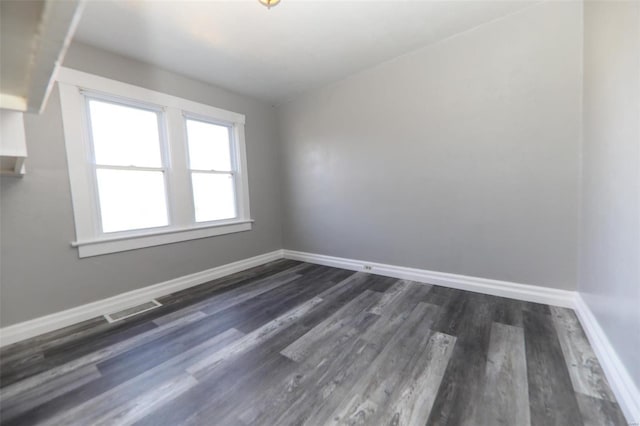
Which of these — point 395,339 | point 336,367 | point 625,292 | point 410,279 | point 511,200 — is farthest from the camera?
point 410,279

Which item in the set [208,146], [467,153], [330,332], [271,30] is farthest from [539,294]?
[208,146]

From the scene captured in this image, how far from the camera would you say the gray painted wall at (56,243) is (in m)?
1.86

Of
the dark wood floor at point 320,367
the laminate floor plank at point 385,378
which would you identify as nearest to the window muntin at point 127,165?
the dark wood floor at point 320,367

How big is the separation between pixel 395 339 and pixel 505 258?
1.38 m

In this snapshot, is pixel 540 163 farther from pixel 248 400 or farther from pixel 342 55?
pixel 248 400

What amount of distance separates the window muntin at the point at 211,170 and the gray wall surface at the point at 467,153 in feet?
4.09

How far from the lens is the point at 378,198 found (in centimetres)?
295

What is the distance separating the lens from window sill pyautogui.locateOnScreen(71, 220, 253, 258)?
2199mm

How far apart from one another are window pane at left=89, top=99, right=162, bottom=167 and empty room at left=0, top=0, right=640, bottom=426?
0.02 meters

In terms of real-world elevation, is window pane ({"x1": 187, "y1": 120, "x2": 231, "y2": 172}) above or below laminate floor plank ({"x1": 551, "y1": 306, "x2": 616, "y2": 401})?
above

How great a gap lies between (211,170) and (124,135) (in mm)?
934

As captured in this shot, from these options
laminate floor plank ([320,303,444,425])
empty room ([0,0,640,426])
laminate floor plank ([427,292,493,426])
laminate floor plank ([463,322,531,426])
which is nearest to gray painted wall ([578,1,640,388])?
empty room ([0,0,640,426])

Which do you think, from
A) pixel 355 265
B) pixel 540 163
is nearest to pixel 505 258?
pixel 540 163

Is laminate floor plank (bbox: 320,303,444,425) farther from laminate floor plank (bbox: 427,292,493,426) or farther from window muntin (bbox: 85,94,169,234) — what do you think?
window muntin (bbox: 85,94,169,234)
